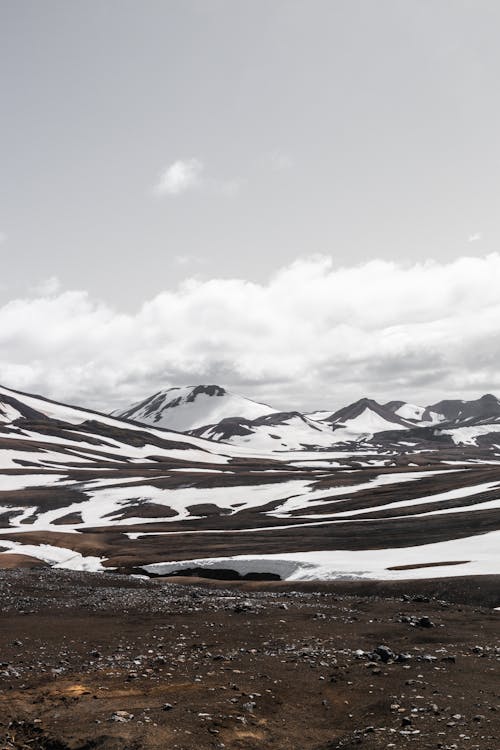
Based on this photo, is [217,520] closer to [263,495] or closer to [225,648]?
[263,495]

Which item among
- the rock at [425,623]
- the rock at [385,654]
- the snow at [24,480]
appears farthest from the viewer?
the snow at [24,480]

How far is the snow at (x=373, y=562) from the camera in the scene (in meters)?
54.8

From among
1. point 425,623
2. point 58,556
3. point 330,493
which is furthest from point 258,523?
point 425,623

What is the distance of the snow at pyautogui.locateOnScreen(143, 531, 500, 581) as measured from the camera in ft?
180

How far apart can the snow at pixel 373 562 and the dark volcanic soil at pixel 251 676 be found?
12068 millimetres

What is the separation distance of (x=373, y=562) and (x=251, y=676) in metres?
42.9

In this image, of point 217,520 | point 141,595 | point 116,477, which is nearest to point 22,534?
point 217,520

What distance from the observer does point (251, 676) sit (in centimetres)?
2256

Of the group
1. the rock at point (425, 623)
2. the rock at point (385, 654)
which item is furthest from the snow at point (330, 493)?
the rock at point (385, 654)

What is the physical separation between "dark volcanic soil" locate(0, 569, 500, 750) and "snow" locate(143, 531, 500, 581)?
39.6 ft

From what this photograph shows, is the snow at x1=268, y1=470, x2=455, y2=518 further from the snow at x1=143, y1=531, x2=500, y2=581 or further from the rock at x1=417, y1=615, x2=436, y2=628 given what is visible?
the rock at x1=417, y1=615, x2=436, y2=628

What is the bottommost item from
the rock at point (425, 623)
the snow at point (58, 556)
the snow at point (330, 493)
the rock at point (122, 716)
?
the snow at point (58, 556)

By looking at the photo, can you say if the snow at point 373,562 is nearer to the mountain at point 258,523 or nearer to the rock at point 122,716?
the mountain at point 258,523

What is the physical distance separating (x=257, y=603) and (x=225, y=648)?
16130 millimetres
